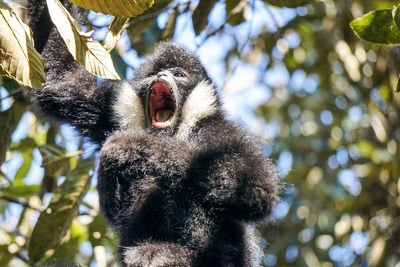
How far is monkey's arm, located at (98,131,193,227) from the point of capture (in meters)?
3.36

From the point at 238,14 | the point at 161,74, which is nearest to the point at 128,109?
the point at 161,74

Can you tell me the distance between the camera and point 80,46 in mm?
2439

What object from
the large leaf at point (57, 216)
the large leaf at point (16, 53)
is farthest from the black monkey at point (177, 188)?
the large leaf at point (16, 53)

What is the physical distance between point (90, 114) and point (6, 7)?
1797 millimetres

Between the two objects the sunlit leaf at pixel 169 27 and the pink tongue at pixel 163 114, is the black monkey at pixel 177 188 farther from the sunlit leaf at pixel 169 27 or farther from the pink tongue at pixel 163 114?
the sunlit leaf at pixel 169 27

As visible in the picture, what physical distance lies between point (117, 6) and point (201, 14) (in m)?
1.45

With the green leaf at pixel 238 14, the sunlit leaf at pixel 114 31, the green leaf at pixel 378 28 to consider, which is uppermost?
the sunlit leaf at pixel 114 31

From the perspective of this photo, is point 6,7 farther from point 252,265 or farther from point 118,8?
point 252,265

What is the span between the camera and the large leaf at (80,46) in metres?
2.39

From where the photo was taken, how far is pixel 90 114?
154 inches

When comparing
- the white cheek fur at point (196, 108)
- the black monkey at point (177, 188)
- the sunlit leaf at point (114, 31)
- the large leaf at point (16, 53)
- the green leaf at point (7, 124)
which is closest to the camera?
the large leaf at point (16, 53)

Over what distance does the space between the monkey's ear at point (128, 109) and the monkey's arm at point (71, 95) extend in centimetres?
8

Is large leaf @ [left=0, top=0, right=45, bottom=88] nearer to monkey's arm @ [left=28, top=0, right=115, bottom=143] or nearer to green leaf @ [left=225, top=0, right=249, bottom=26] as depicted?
monkey's arm @ [left=28, top=0, right=115, bottom=143]

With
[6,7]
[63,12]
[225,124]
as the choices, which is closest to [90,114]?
[225,124]
